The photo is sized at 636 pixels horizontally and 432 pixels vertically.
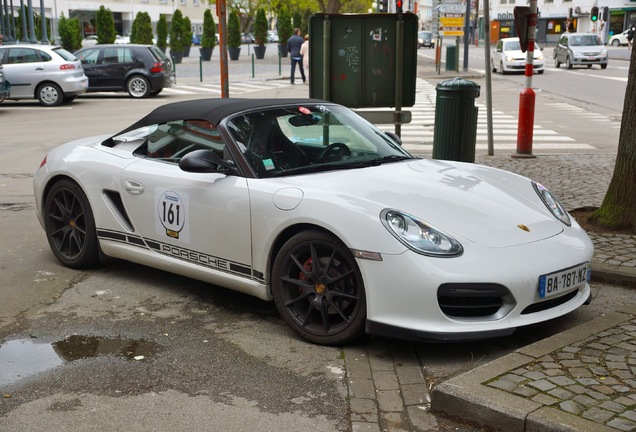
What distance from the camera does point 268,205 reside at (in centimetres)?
498

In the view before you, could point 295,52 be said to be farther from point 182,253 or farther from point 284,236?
point 284,236

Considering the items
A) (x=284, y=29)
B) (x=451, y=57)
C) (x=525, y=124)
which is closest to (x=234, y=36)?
(x=284, y=29)

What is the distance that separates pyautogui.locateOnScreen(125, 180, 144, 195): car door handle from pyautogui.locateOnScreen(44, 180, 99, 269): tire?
0.49 m

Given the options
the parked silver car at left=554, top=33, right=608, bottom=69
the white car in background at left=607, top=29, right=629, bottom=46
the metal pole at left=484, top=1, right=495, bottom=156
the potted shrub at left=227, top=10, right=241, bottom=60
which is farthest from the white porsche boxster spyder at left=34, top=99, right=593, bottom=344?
the white car in background at left=607, top=29, right=629, bottom=46

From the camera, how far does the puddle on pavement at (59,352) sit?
4535mm

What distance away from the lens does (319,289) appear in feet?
15.6

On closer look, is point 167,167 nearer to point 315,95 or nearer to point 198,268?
point 198,268

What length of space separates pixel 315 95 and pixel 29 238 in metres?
4.12

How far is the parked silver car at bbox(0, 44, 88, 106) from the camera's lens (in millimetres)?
21719

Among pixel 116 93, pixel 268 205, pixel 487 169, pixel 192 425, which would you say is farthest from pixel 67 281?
pixel 116 93

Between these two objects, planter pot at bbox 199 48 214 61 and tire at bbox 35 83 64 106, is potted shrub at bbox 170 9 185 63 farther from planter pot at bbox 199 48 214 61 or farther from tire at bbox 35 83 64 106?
tire at bbox 35 83 64 106

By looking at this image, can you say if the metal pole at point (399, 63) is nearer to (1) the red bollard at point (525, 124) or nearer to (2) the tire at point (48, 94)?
(1) the red bollard at point (525, 124)

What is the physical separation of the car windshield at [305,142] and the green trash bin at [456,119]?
4.00 metres

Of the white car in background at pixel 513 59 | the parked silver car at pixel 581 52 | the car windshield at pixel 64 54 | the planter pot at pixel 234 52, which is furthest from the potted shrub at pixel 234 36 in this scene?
the car windshield at pixel 64 54
